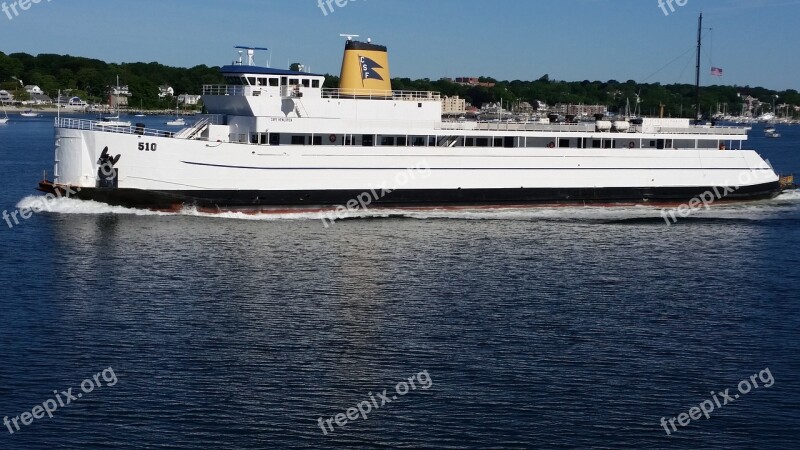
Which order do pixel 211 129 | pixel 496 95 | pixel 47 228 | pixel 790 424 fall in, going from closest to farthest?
pixel 790 424, pixel 47 228, pixel 211 129, pixel 496 95

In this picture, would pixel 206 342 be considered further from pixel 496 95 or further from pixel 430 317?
pixel 496 95

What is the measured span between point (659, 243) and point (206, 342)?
22801mm

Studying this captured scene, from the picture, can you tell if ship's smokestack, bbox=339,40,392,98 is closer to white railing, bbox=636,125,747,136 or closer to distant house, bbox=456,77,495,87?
white railing, bbox=636,125,747,136

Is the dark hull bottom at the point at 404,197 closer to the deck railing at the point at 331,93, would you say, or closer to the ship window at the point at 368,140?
the ship window at the point at 368,140

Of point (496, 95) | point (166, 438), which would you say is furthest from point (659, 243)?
point (496, 95)

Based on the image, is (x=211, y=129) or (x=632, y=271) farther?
(x=211, y=129)

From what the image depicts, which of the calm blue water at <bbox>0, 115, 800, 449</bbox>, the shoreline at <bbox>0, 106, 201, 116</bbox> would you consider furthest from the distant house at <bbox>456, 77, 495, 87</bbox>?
the calm blue water at <bbox>0, 115, 800, 449</bbox>

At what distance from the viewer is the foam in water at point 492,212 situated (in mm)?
43062

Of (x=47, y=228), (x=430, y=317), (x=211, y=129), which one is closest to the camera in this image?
(x=430, y=317)

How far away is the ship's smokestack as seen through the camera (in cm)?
4862

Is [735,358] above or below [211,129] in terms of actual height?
below

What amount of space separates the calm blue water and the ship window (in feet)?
18.3

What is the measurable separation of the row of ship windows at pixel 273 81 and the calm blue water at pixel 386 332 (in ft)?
23.8

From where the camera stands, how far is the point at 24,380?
22.0 m
